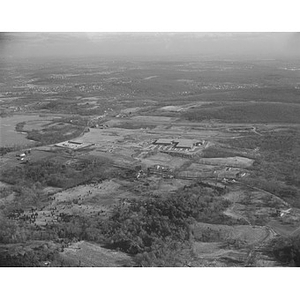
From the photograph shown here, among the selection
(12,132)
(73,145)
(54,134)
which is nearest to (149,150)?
(73,145)

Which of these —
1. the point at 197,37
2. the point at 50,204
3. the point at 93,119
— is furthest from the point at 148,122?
the point at 50,204

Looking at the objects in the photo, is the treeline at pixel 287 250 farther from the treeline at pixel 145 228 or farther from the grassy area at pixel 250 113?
the grassy area at pixel 250 113

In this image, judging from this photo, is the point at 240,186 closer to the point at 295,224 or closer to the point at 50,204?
the point at 295,224

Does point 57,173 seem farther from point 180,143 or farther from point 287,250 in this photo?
point 287,250

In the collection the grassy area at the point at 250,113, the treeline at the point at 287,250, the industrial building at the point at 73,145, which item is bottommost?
the treeline at the point at 287,250

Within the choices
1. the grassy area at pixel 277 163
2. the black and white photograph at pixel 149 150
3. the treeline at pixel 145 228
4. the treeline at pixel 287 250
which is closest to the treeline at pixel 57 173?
the black and white photograph at pixel 149 150

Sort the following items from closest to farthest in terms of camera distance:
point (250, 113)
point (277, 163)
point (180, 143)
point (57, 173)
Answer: point (57, 173) < point (277, 163) < point (180, 143) < point (250, 113)

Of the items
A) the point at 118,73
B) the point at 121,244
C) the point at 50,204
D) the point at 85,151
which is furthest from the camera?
the point at 118,73
